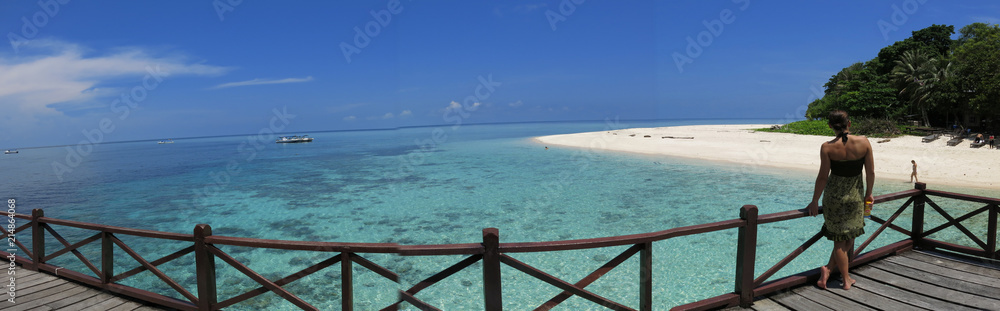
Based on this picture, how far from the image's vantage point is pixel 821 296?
4953mm

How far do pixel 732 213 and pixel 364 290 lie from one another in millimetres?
13734

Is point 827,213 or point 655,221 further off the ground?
point 827,213

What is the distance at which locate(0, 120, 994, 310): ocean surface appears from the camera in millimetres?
10414

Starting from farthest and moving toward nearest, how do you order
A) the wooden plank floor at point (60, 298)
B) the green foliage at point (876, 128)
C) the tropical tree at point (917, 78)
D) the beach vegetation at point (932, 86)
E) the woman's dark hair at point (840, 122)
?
the tropical tree at point (917, 78), the green foliage at point (876, 128), the beach vegetation at point (932, 86), the wooden plank floor at point (60, 298), the woman's dark hair at point (840, 122)

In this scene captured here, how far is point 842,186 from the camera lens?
16.2ft

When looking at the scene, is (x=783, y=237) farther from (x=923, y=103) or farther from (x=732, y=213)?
(x=923, y=103)

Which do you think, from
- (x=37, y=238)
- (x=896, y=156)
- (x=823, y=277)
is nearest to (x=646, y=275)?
(x=823, y=277)

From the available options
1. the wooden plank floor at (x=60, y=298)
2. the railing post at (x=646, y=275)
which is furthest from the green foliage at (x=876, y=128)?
the wooden plank floor at (x=60, y=298)

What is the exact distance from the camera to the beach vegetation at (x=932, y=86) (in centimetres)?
3148

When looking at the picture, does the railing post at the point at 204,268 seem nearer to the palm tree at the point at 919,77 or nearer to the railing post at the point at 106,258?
the railing post at the point at 106,258

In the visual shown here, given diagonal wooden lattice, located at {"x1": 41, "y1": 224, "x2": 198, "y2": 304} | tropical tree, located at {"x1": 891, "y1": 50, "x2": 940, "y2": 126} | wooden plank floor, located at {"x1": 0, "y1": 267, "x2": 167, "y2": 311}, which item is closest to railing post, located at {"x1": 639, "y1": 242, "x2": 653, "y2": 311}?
diagonal wooden lattice, located at {"x1": 41, "y1": 224, "x2": 198, "y2": 304}

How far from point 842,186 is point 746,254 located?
4.85ft

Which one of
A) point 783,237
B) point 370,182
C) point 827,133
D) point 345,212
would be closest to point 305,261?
point 345,212

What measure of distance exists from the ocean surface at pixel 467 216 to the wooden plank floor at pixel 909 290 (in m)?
4.10
